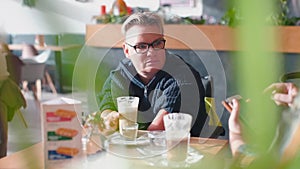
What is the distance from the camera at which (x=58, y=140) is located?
29.5 inches

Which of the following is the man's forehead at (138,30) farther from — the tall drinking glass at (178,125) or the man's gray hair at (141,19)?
the tall drinking glass at (178,125)

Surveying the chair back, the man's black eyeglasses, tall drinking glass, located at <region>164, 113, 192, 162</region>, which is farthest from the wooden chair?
tall drinking glass, located at <region>164, 113, 192, 162</region>

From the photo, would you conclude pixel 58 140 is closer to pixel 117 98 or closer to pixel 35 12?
pixel 117 98

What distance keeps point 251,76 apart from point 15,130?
0.11 meters

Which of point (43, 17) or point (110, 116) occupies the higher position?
point (43, 17)

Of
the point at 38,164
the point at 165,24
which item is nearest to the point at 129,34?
the point at 165,24

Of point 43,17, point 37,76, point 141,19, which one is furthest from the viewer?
point 141,19

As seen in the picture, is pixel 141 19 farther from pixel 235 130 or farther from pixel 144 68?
pixel 235 130

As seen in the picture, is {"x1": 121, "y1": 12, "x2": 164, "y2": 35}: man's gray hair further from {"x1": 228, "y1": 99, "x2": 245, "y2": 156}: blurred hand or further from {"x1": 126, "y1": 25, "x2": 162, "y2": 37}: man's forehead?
{"x1": 228, "y1": 99, "x2": 245, "y2": 156}: blurred hand

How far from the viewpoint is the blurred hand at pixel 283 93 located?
Answer: 5.8 inches

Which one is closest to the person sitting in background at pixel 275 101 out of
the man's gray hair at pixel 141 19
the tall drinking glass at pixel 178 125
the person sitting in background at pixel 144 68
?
the person sitting in background at pixel 144 68

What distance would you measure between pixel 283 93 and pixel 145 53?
290 mm

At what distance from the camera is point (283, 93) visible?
177 millimetres

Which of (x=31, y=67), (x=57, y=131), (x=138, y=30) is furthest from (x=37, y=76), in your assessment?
(x=57, y=131)
